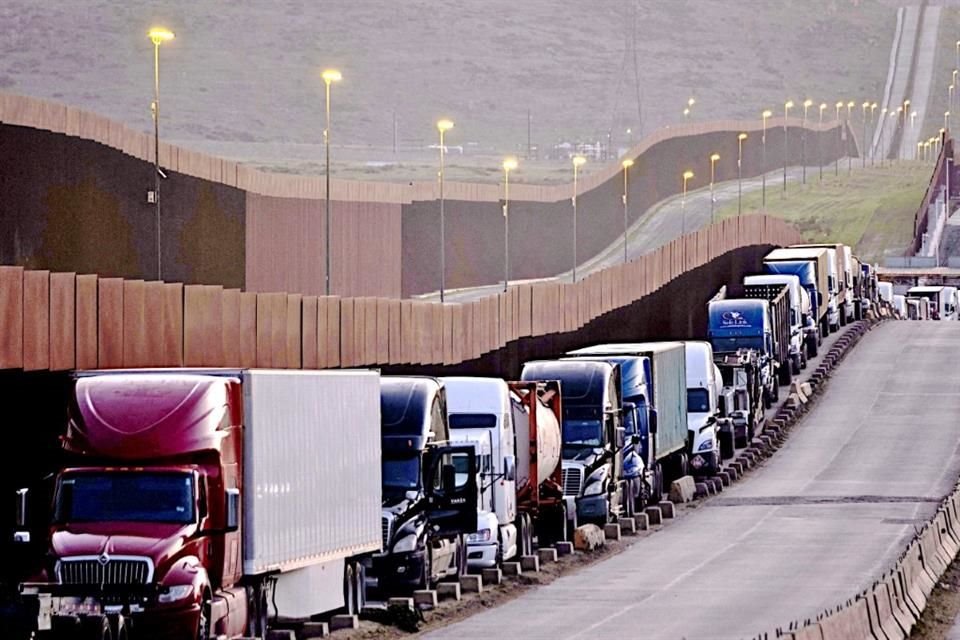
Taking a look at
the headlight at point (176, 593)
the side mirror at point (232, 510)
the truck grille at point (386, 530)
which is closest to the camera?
the headlight at point (176, 593)

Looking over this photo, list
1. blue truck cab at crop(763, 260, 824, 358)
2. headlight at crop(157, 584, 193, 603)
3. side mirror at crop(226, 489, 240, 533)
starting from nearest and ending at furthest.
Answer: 1. headlight at crop(157, 584, 193, 603)
2. side mirror at crop(226, 489, 240, 533)
3. blue truck cab at crop(763, 260, 824, 358)

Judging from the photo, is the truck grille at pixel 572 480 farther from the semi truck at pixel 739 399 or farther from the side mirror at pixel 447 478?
the semi truck at pixel 739 399

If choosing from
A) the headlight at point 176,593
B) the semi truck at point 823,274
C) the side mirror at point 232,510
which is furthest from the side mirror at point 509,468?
the semi truck at point 823,274

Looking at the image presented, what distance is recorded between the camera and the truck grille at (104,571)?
89.5 ft

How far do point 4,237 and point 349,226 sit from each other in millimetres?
44523

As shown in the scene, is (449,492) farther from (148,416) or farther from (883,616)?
(148,416)

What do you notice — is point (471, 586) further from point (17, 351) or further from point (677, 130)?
point (677, 130)

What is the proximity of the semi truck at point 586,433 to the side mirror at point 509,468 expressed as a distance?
6.12 metres

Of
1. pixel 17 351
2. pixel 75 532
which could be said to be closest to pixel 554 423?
pixel 17 351

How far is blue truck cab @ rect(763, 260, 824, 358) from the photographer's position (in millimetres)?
99688

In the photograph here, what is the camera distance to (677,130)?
19675cm

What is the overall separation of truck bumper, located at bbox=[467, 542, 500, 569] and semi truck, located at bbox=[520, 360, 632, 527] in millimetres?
6792

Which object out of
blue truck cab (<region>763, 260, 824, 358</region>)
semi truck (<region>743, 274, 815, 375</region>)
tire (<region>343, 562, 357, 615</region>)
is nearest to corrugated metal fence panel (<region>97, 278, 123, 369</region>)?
tire (<region>343, 562, 357, 615</region>)

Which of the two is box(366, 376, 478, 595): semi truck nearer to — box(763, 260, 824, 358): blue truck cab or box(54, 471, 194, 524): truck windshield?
box(54, 471, 194, 524): truck windshield
